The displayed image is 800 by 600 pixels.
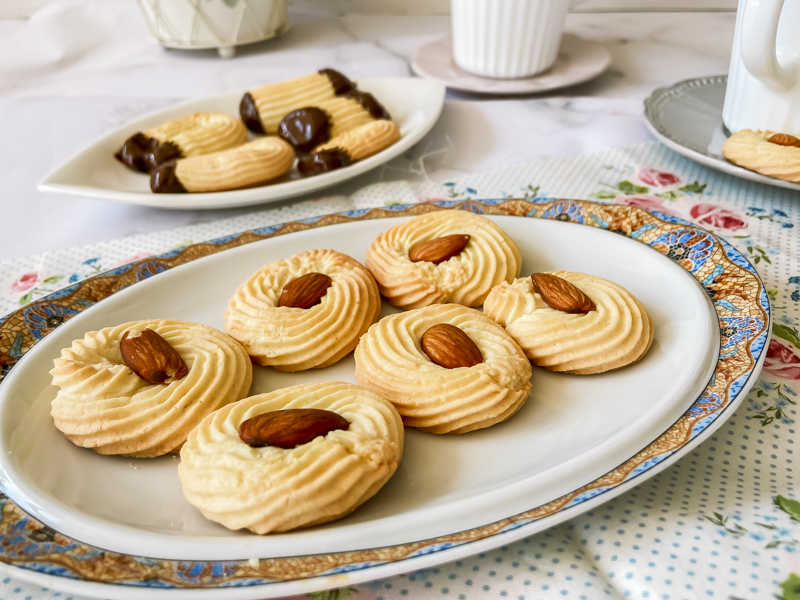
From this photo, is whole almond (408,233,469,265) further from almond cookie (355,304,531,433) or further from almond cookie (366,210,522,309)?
almond cookie (355,304,531,433)

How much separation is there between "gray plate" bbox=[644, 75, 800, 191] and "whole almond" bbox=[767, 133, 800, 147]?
0.26 feet

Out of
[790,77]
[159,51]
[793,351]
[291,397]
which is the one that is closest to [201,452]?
[291,397]

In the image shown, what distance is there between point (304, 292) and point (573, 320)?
420 millimetres

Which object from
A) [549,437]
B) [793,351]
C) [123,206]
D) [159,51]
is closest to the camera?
[549,437]

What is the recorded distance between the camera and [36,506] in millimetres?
759

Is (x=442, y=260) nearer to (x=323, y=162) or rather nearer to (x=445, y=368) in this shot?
(x=445, y=368)

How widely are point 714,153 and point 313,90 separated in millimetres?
971

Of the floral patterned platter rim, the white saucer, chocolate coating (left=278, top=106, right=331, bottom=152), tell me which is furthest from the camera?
the white saucer

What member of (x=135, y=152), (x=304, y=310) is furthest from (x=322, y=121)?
(x=304, y=310)

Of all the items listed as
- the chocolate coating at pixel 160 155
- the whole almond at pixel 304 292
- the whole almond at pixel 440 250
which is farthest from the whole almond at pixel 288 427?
the chocolate coating at pixel 160 155

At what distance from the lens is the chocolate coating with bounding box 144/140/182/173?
157 centimetres

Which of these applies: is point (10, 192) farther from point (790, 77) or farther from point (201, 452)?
point (790, 77)

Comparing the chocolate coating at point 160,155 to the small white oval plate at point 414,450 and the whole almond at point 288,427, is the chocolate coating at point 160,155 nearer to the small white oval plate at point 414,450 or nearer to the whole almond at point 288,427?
the small white oval plate at point 414,450

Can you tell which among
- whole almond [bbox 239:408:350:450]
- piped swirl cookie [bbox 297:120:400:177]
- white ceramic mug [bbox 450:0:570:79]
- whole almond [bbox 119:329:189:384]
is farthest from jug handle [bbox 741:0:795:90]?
whole almond [bbox 119:329:189:384]
